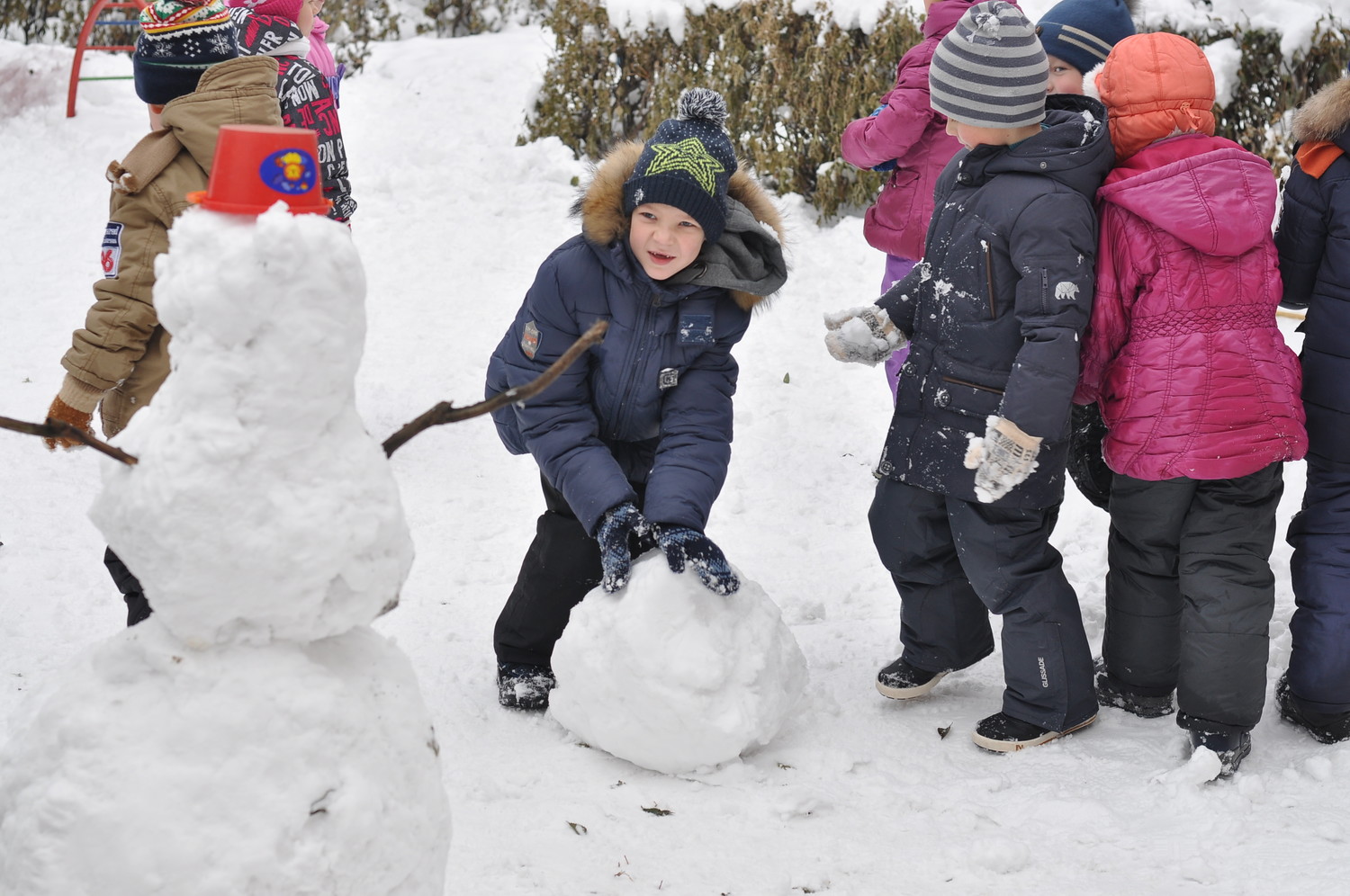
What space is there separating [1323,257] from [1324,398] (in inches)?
13.7

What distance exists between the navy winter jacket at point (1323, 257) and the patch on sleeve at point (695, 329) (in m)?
1.47

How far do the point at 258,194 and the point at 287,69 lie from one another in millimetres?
2845

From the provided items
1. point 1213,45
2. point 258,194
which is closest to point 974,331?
point 258,194

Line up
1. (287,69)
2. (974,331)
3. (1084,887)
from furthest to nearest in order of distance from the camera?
(287,69) < (974,331) < (1084,887)

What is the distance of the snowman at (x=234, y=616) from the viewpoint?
1455 mm

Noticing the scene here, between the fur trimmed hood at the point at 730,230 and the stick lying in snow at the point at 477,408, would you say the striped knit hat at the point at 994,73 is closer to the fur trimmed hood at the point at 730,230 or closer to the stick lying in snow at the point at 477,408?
the fur trimmed hood at the point at 730,230

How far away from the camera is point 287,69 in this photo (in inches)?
159

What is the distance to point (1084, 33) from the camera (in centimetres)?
353

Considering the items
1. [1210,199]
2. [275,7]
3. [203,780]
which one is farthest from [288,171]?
[275,7]

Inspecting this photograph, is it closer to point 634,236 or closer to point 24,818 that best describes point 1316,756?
point 634,236

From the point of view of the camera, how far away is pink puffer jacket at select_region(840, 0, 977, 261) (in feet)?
13.4

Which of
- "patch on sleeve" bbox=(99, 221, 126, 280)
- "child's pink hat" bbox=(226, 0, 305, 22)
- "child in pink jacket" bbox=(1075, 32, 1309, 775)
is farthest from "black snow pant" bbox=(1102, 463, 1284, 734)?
"child's pink hat" bbox=(226, 0, 305, 22)

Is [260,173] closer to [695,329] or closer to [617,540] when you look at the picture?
[617,540]

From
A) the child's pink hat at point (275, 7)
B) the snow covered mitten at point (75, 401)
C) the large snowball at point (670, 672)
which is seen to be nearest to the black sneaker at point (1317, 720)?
the large snowball at point (670, 672)
